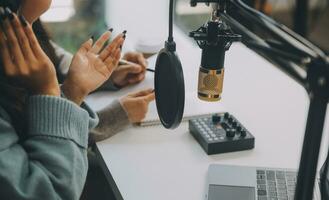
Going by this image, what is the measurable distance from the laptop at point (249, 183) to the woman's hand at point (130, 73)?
51 cm

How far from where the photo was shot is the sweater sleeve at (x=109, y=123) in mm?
1208

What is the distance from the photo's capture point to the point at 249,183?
102cm

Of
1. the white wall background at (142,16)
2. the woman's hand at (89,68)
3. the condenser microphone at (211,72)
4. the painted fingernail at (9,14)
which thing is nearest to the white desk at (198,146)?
the woman's hand at (89,68)

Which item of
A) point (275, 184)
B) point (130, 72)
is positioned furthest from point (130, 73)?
point (275, 184)

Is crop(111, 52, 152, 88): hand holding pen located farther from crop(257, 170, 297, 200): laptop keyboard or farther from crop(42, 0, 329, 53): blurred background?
crop(257, 170, 297, 200): laptop keyboard

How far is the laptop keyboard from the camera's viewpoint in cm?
96

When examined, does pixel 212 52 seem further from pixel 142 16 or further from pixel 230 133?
pixel 142 16

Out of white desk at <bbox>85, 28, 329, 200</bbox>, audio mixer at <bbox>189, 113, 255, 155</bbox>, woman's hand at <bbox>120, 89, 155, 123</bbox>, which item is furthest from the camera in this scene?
woman's hand at <bbox>120, 89, 155, 123</bbox>

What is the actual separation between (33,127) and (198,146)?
1.25ft

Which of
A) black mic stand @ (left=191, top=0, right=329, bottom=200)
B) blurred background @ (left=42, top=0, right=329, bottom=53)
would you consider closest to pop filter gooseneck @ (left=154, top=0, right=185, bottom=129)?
black mic stand @ (left=191, top=0, right=329, bottom=200)

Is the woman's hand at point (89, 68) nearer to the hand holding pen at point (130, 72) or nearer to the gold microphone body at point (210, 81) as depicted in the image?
the hand holding pen at point (130, 72)

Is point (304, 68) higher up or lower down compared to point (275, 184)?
higher up

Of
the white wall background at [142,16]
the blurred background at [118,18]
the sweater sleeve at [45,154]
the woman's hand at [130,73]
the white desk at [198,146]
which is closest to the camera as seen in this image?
the sweater sleeve at [45,154]

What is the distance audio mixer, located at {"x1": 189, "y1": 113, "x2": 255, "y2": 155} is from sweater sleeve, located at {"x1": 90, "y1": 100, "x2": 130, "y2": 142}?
166 millimetres
